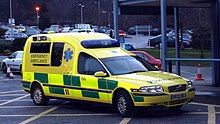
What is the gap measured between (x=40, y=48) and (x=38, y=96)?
1.36 meters

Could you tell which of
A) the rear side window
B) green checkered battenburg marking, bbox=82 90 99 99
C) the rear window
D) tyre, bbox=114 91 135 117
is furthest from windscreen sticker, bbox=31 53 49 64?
tyre, bbox=114 91 135 117

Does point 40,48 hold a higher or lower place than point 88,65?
higher

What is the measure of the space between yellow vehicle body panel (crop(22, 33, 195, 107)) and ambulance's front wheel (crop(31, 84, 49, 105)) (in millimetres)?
164

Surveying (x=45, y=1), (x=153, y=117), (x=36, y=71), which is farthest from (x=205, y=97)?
(x=45, y=1)

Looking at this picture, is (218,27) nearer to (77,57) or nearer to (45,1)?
(77,57)

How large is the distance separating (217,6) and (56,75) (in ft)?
26.3

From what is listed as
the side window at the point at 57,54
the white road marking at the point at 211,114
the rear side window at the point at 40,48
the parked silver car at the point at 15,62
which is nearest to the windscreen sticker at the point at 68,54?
the side window at the point at 57,54

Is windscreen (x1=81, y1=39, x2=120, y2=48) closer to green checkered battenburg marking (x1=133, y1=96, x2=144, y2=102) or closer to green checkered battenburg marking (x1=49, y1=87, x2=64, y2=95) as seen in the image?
green checkered battenburg marking (x1=49, y1=87, x2=64, y2=95)

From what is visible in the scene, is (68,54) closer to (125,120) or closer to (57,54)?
(57,54)

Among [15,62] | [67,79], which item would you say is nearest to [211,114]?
[67,79]

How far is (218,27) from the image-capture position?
65.0 ft

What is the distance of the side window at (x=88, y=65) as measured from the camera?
42.5 ft

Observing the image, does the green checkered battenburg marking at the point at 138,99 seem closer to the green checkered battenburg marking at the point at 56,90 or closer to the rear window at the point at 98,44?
the rear window at the point at 98,44

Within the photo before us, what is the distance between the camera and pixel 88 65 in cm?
1323
